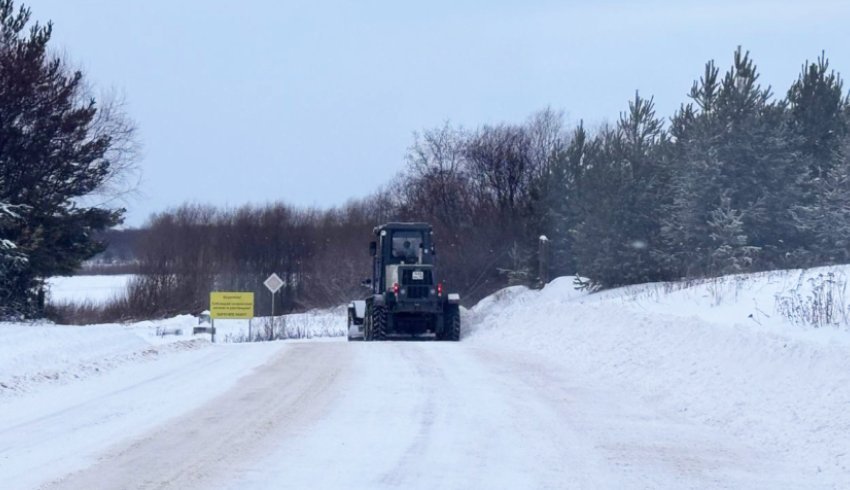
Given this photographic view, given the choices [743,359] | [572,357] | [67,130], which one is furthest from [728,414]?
[67,130]

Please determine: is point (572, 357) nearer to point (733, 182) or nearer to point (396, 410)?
point (396, 410)

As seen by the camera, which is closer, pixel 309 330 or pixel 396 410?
pixel 396 410

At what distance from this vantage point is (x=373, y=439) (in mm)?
11031

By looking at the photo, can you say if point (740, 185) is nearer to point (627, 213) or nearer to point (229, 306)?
point (627, 213)

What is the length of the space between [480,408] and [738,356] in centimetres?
369

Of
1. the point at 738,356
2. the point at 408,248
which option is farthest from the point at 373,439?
the point at 408,248

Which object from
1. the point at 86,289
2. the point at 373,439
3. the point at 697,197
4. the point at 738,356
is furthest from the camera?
the point at 86,289

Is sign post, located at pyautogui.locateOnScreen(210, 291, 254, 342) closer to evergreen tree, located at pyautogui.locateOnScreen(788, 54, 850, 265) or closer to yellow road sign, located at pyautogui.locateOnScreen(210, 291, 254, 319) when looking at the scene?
yellow road sign, located at pyautogui.locateOnScreen(210, 291, 254, 319)

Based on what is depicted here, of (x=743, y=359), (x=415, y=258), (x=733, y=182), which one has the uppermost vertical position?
(x=733, y=182)

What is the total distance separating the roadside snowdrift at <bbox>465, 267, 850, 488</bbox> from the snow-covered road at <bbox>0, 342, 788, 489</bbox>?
1.76 ft

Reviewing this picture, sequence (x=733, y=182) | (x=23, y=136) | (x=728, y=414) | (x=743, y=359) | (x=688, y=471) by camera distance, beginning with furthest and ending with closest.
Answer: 1. (x=23, y=136)
2. (x=733, y=182)
3. (x=743, y=359)
4. (x=728, y=414)
5. (x=688, y=471)

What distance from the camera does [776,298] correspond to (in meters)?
17.3

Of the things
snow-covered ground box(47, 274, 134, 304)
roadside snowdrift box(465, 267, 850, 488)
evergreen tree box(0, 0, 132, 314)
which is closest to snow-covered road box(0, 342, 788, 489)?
roadside snowdrift box(465, 267, 850, 488)

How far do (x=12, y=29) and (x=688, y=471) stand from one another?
3649cm
